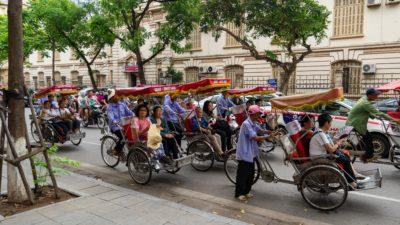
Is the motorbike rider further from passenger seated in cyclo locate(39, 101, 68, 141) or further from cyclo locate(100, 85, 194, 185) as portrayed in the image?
passenger seated in cyclo locate(39, 101, 68, 141)

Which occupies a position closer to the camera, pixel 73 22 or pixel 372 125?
pixel 372 125

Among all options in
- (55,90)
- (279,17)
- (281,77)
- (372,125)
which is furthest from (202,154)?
(281,77)

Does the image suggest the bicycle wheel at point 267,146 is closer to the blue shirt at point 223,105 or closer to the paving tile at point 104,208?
the blue shirt at point 223,105

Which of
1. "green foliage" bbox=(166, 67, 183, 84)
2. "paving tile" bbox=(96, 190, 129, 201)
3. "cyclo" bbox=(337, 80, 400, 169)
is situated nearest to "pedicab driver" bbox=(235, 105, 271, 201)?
"paving tile" bbox=(96, 190, 129, 201)

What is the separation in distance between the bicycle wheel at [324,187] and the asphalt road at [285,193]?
14 centimetres

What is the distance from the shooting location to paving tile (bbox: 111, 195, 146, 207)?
574cm

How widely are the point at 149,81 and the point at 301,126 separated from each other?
28876mm

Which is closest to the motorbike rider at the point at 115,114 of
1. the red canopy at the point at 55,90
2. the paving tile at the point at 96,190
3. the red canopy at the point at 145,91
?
the red canopy at the point at 145,91

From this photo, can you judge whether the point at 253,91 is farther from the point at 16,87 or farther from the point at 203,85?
the point at 16,87

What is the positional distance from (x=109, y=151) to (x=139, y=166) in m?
1.63

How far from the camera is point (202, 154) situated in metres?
8.16

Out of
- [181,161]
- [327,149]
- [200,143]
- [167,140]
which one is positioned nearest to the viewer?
[327,149]

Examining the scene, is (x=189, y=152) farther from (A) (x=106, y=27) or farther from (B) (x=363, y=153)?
(A) (x=106, y=27)

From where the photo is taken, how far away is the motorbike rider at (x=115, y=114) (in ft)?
27.7
